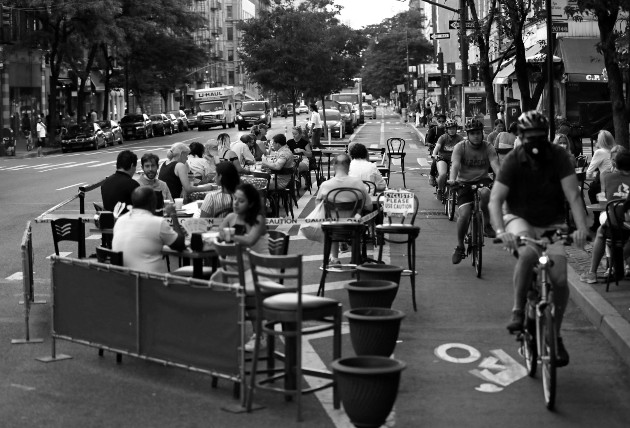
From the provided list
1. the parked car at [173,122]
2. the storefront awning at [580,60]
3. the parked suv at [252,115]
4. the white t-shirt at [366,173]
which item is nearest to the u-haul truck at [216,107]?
the parked car at [173,122]

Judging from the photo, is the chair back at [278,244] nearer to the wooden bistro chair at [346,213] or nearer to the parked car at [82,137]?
the wooden bistro chair at [346,213]

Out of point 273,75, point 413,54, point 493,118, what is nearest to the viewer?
point 493,118

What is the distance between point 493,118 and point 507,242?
24.5 m

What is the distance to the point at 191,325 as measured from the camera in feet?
27.0

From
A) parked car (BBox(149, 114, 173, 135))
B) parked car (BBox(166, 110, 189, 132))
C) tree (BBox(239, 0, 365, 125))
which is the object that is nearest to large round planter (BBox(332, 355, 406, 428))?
tree (BBox(239, 0, 365, 125))

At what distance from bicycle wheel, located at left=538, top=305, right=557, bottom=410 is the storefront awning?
33.0 metres

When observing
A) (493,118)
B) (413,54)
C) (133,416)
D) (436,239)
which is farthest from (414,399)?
(413,54)

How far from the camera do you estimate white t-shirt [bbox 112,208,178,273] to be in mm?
9852

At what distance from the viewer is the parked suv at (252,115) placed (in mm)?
75438

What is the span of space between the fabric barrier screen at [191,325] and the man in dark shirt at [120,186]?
A: 4175 millimetres

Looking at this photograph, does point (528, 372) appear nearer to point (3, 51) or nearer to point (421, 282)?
point (421, 282)

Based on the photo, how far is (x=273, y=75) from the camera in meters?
57.2

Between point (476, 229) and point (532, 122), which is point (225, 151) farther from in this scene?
point (532, 122)

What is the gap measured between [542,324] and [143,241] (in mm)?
3521
